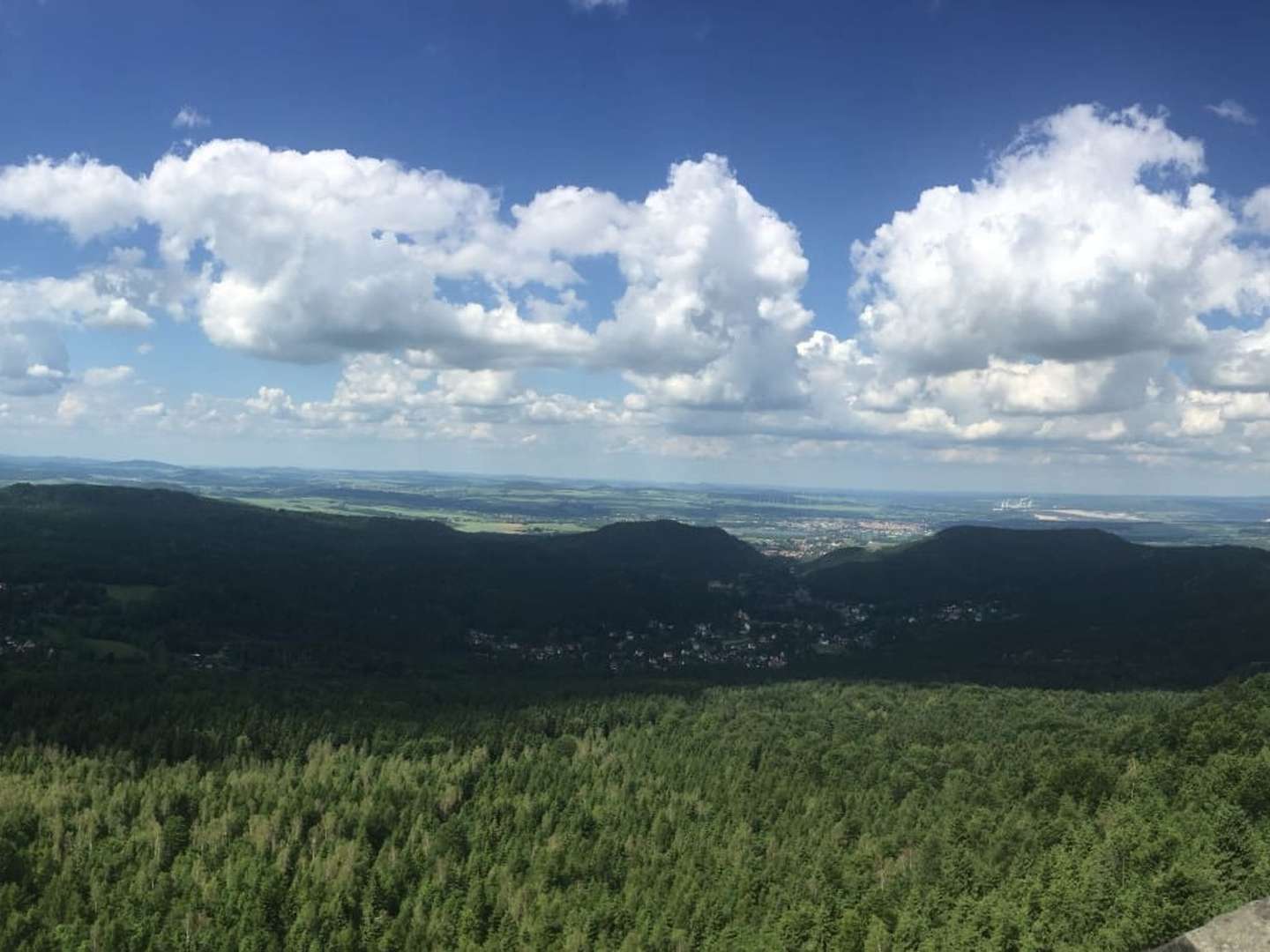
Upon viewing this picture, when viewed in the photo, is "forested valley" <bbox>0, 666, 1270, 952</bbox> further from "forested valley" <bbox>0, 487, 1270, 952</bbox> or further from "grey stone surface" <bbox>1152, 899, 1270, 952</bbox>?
"grey stone surface" <bbox>1152, 899, 1270, 952</bbox>

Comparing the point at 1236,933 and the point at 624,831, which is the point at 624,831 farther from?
the point at 1236,933

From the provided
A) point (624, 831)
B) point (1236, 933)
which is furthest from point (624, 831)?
point (1236, 933)

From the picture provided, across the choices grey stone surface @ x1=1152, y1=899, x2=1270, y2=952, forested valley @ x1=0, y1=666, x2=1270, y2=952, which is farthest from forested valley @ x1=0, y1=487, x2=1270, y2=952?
grey stone surface @ x1=1152, y1=899, x2=1270, y2=952

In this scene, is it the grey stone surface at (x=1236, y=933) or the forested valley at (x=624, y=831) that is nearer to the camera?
the grey stone surface at (x=1236, y=933)

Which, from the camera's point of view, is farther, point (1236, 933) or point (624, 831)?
point (624, 831)

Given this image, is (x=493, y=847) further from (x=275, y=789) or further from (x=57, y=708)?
(x=57, y=708)

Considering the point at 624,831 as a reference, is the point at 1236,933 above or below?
above

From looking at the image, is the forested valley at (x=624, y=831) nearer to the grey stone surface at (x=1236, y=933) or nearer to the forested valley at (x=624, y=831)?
the forested valley at (x=624, y=831)

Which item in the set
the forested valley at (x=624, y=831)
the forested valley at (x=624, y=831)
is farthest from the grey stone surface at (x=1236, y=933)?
the forested valley at (x=624, y=831)
